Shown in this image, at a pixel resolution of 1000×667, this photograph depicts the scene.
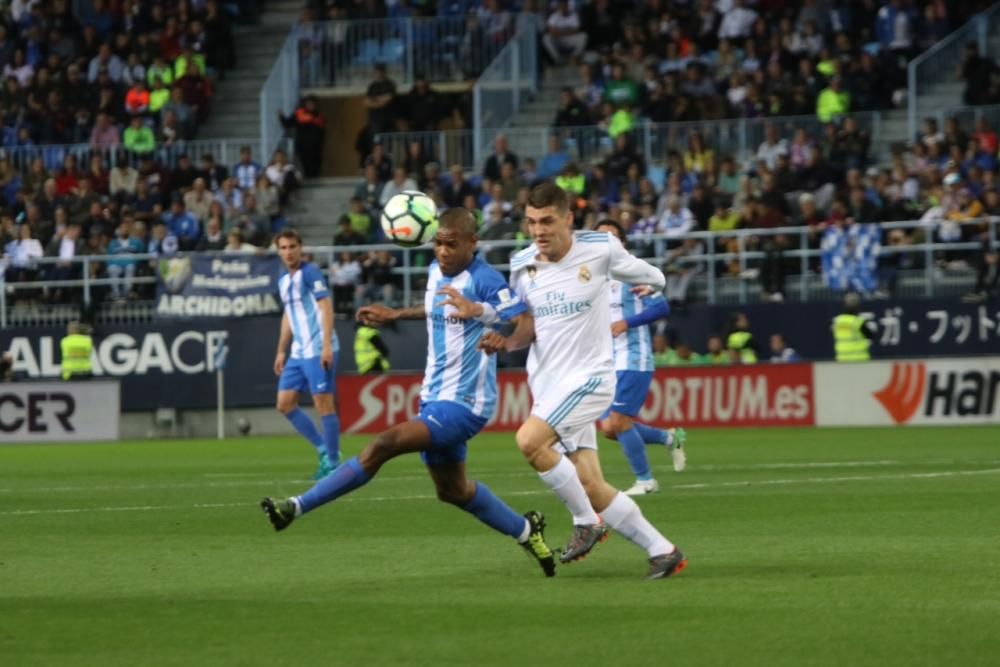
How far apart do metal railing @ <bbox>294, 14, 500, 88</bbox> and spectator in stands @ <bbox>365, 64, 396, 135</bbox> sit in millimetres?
1011

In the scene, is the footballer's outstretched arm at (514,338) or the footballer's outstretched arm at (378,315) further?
the footballer's outstretched arm at (378,315)

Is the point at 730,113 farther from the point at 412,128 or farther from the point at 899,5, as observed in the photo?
the point at 412,128

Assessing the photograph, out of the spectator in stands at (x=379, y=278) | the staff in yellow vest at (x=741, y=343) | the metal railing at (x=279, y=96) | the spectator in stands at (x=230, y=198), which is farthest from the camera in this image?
the metal railing at (x=279, y=96)

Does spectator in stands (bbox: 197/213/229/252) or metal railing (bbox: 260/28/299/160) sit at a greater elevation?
metal railing (bbox: 260/28/299/160)

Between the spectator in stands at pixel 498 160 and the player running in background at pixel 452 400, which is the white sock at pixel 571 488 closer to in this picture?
the player running in background at pixel 452 400

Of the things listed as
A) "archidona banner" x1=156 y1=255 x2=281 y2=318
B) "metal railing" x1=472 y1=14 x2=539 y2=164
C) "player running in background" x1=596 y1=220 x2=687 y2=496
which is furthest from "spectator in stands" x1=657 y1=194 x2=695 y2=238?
"player running in background" x1=596 y1=220 x2=687 y2=496

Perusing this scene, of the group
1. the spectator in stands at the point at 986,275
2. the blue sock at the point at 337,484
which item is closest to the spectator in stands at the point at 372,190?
the spectator in stands at the point at 986,275

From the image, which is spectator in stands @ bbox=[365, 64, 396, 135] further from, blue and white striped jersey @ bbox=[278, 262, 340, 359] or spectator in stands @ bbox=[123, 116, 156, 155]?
blue and white striped jersey @ bbox=[278, 262, 340, 359]

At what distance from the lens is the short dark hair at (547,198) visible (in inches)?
404

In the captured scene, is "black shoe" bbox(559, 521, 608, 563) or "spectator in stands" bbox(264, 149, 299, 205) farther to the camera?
"spectator in stands" bbox(264, 149, 299, 205)

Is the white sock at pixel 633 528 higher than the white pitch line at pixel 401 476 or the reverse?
higher

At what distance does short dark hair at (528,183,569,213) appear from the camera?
1026cm

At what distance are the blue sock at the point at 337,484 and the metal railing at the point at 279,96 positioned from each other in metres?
26.6

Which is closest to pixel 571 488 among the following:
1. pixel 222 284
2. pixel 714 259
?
pixel 714 259
